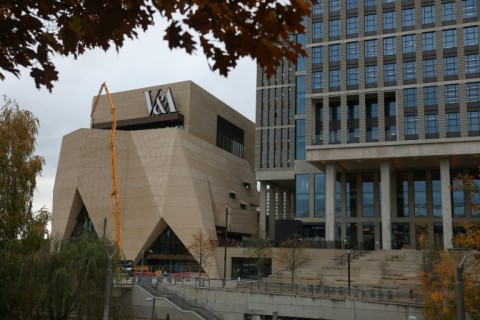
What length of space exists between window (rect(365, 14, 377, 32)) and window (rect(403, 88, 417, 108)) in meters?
8.75

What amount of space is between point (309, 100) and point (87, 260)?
40.8 metres

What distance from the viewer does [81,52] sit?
6.07 meters

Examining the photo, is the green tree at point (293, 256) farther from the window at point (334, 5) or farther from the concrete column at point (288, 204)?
the concrete column at point (288, 204)

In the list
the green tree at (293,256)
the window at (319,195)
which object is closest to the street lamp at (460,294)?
the green tree at (293,256)

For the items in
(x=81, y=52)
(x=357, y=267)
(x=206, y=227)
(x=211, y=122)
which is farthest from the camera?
(x=211, y=122)

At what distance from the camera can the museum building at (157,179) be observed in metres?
70.6

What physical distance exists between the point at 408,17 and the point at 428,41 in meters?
3.93

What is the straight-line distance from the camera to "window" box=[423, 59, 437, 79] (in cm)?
5972

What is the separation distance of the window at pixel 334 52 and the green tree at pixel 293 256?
22.2 meters

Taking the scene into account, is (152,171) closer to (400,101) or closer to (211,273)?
(211,273)

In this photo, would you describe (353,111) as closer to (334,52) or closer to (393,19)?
(334,52)

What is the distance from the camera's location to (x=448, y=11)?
197ft

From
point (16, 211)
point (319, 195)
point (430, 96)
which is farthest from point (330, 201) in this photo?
point (16, 211)

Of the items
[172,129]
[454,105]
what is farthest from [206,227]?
[454,105]
